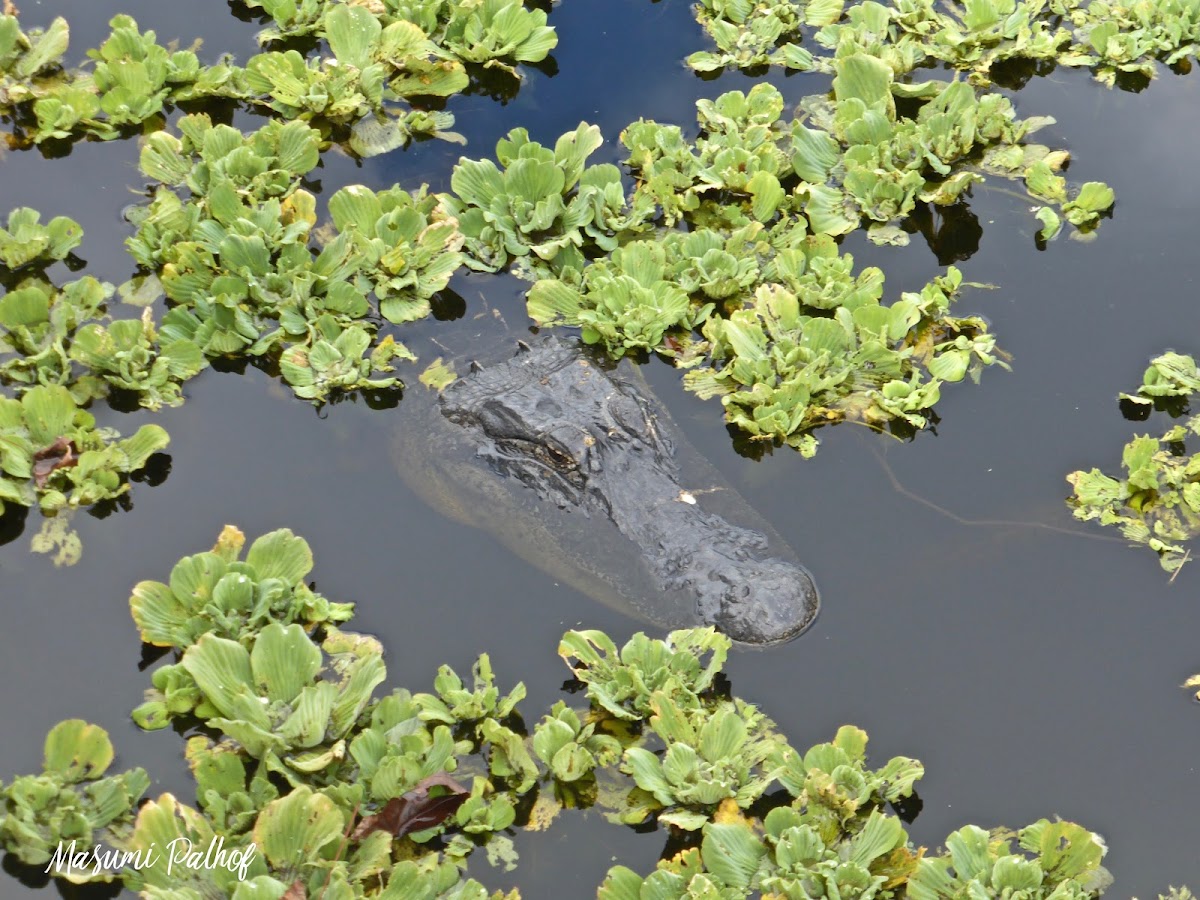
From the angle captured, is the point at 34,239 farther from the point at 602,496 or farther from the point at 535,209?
the point at 602,496

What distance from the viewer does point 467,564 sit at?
4988 mm

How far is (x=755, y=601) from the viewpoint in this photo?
15.1 ft

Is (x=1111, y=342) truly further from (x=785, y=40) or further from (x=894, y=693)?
(x=785, y=40)

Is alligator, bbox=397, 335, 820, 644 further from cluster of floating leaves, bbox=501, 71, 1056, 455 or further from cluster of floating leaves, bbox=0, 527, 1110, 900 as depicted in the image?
cluster of floating leaves, bbox=501, 71, 1056, 455

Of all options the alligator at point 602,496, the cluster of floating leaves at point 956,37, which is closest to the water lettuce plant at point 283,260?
the alligator at point 602,496

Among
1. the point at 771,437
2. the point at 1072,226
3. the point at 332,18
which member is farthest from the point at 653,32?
the point at 771,437

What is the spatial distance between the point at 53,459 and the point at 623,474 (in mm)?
2447

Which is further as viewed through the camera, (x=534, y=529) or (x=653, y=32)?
(x=653, y=32)

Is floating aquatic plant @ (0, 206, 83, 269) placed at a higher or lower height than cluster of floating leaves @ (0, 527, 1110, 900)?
higher

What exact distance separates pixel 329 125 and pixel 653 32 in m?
2.18

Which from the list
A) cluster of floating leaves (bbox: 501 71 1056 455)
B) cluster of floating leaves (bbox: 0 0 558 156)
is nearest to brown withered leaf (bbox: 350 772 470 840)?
cluster of floating leaves (bbox: 501 71 1056 455)

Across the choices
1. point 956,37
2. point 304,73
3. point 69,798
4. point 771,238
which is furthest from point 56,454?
point 956,37

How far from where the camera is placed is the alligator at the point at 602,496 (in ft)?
15.3

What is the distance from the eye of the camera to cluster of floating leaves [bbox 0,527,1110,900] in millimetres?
3828
